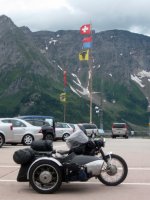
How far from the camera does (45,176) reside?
31.4ft

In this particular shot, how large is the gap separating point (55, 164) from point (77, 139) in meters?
0.95

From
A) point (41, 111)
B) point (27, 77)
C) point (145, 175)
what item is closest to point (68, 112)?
point (41, 111)

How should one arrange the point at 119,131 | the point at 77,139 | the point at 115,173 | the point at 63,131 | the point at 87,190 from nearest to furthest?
the point at 87,190 < the point at 77,139 < the point at 115,173 < the point at 63,131 < the point at 119,131

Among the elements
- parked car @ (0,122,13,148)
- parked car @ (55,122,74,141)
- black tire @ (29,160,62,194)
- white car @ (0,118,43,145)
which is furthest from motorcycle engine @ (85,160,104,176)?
parked car @ (55,122,74,141)

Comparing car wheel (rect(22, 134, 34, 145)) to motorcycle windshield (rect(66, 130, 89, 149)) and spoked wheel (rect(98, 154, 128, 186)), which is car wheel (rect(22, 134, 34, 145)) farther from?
motorcycle windshield (rect(66, 130, 89, 149))

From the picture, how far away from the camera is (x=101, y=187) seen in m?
10.5

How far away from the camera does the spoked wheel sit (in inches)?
418

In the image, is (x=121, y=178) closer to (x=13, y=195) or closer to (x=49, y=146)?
A: (x=49, y=146)

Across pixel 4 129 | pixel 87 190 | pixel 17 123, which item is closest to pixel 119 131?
pixel 17 123

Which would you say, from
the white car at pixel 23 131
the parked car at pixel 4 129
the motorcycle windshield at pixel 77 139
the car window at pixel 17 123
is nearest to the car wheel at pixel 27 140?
the white car at pixel 23 131

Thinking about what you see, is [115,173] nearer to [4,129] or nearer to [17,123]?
[4,129]

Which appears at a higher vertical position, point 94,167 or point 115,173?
point 94,167

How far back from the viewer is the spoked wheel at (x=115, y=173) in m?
10.6

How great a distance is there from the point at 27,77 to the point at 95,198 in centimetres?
18336
